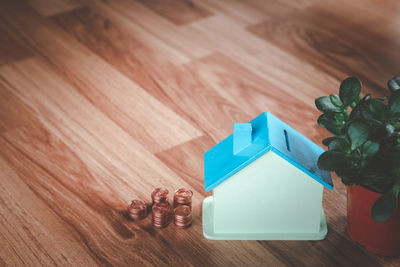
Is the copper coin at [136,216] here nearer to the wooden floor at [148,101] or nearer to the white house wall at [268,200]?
the wooden floor at [148,101]

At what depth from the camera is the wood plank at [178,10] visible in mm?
2121

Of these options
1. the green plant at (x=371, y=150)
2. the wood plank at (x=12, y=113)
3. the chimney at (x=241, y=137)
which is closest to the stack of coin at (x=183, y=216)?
the chimney at (x=241, y=137)

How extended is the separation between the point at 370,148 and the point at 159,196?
502mm

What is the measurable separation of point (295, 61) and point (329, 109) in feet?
2.75

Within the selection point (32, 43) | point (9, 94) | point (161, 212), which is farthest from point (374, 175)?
point (32, 43)

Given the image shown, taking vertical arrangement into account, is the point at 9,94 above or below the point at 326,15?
below

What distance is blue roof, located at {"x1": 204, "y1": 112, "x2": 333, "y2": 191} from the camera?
1041 millimetres

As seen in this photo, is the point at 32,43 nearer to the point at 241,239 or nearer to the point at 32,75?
the point at 32,75

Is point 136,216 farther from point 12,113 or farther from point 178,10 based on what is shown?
point 178,10

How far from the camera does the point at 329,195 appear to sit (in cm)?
125


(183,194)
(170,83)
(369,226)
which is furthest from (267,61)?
(369,226)

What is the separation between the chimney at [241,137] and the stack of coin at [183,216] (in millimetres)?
196

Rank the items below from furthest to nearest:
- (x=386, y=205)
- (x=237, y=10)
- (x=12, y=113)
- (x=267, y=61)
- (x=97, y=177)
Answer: (x=237, y=10), (x=267, y=61), (x=12, y=113), (x=97, y=177), (x=386, y=205)

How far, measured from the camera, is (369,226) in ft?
3.47
